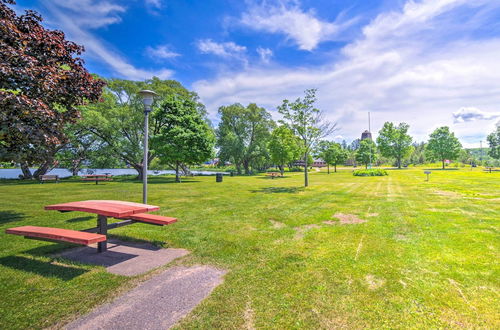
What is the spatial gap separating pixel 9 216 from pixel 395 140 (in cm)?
7409

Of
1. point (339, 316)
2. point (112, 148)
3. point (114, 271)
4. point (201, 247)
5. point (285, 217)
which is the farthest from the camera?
point (112, 148)

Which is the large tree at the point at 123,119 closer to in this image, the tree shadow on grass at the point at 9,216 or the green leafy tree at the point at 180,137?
the green leafy tree at the point at 180,137

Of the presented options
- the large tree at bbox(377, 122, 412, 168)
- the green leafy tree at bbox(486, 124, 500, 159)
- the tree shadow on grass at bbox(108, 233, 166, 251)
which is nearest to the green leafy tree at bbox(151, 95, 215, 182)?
the tree shadow on grass at bbox(108, 233, 166, 251)

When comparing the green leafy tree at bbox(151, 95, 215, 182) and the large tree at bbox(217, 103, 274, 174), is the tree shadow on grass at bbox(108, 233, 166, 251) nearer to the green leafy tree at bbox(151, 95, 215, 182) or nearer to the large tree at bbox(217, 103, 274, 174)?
the green leafy tree at bbox(151, 95, 215, 182)

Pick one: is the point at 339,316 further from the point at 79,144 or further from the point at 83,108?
the point at 79,144

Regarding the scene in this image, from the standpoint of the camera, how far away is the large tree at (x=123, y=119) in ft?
85.3

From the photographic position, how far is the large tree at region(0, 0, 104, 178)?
6.56 metres

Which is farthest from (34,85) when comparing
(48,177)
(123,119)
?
(123,119)

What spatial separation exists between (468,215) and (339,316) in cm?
870

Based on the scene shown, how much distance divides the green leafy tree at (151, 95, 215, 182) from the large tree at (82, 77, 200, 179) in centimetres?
118

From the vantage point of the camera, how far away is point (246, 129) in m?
49.1

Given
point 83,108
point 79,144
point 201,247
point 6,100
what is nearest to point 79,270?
point 201,247

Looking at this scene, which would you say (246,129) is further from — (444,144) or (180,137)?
(444,144)

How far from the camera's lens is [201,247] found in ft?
18.3
